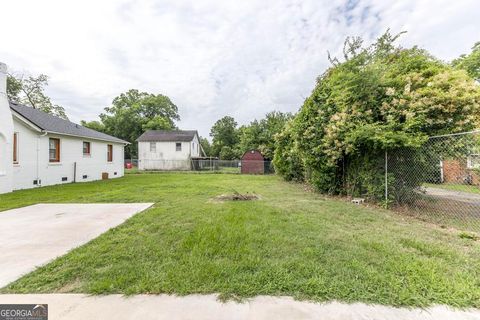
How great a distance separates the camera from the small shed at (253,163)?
20.2 meters

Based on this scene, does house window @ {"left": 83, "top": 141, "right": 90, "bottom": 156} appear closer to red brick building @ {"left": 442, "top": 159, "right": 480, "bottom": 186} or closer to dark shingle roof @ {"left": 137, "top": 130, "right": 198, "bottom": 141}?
dark shingle roof @ {"left": 137, "top": 130, "right": 198, "bottom": 141}

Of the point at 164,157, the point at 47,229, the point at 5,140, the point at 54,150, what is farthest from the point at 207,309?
the point at 164,157

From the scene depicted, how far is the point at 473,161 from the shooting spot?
5.02 meters

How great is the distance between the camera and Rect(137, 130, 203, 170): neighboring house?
2495 cm

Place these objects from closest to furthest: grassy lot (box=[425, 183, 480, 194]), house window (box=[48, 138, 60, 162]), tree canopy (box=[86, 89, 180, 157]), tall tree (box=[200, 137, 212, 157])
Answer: grassy lot (box=[425, 183, 480, 194]) → house window (box=[48, 138, 60, 162]) → tree canopy (box=[86, 89, 180, 157]) → tall tree (box=[200, 137, 212, 157])

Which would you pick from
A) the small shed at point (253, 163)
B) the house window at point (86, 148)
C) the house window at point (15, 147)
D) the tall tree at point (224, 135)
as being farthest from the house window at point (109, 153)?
the tall tree at point (224, 135)

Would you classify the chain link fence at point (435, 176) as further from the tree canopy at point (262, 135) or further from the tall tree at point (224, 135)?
the tall tree at point (224, 135)

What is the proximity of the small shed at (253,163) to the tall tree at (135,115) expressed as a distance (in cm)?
1987

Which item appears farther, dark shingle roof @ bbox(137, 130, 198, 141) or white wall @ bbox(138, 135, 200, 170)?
dark shingle roof @ bbox(137, 130, 198, 141)

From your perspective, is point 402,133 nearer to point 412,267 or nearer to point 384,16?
point 412,267

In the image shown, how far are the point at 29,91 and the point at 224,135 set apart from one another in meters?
25.0

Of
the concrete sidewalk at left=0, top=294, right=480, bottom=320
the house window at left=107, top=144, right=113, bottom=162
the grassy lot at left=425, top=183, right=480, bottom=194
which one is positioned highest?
the house window at left=107, top=144, right=113, bottom=162

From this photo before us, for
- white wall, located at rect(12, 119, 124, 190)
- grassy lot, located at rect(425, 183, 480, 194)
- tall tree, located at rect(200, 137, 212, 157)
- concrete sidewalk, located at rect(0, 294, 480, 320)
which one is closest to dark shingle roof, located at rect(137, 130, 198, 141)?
tall tree, located at rect(200, 137, 212, 157)

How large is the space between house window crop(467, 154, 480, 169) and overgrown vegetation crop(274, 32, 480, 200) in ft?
2.31
